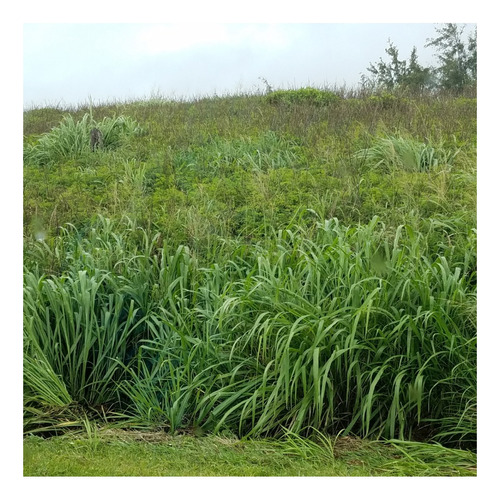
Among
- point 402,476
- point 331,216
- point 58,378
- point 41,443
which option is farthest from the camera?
point 331,216

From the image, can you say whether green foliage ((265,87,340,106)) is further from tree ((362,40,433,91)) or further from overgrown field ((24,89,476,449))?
tree ((362,40,433,91))

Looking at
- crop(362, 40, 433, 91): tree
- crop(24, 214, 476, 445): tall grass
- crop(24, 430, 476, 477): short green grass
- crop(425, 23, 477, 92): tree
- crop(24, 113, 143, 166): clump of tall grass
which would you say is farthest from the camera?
crop(24, 113, 143, 166): clump of tall grass

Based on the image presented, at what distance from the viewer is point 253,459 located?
9.69 feet

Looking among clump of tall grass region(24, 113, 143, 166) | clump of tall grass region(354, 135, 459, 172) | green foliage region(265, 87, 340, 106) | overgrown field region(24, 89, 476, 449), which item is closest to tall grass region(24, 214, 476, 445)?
overgrown field region(24, 89, 476, 449)

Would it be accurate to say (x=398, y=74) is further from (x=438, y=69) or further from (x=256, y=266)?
(x=256, y=266)

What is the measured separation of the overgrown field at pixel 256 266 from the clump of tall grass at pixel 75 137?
12 millimetres

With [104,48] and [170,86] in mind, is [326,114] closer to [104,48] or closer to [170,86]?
[170,86]

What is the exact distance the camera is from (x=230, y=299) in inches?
129

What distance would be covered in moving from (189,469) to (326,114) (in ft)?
7.43

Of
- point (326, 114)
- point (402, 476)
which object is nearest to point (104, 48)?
point (326, 114)

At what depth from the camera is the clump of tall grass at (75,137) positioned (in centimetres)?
387

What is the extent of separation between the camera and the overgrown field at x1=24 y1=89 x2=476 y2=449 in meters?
3.08

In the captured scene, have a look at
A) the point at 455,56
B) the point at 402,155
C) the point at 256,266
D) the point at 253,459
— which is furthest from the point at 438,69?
the point at 253,459

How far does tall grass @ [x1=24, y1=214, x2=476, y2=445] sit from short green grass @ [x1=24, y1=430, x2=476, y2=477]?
0.29 feet
